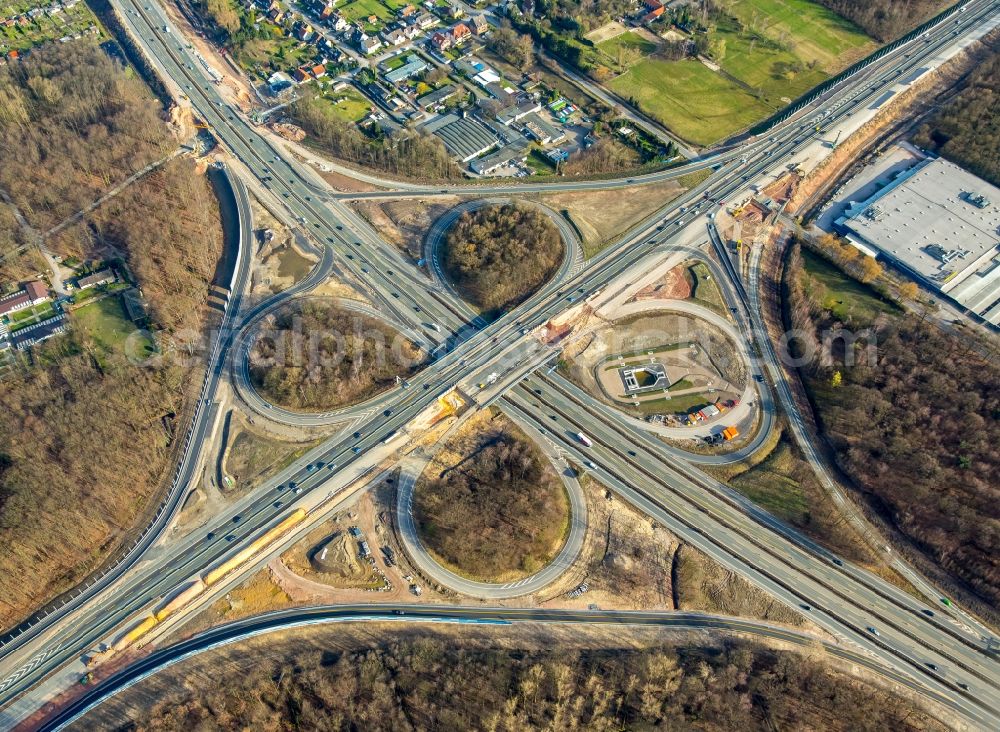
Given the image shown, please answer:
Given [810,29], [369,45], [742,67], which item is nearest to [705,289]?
[742,67]

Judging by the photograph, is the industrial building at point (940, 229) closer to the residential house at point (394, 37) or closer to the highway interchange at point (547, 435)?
the highway interchange at point (547, 435)

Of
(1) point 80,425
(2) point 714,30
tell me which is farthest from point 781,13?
(1) point 80,425

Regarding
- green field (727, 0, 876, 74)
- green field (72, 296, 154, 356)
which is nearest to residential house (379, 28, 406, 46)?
green field (727, 0, 876, 74)

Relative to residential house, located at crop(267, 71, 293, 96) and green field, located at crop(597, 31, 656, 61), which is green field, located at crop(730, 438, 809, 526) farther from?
residential house, located at crop(267, 71, 293, 96)

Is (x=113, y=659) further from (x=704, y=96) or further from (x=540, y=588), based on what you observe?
(x=704, y=96)

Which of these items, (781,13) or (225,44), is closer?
(225,44)

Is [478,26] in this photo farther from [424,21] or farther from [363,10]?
[363,10]
